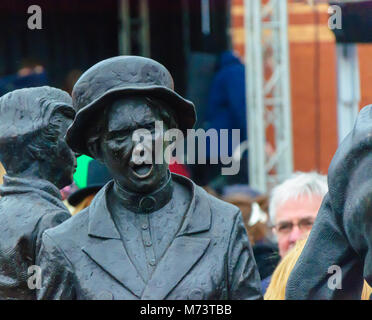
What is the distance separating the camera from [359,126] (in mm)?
2729

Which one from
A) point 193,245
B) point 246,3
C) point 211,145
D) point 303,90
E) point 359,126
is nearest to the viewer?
point 359,126

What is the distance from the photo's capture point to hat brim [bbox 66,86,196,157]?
314cm

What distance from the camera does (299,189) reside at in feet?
19.4

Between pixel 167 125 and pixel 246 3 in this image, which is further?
pixel 246 3

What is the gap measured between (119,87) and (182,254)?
486 mm

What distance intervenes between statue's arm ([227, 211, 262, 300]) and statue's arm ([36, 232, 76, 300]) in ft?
1.43

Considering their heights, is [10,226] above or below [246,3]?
below

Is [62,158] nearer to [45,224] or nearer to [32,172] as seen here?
[32,172]

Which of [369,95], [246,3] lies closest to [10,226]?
[369,95]

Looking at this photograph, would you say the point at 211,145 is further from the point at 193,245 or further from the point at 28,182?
the point at 193,245

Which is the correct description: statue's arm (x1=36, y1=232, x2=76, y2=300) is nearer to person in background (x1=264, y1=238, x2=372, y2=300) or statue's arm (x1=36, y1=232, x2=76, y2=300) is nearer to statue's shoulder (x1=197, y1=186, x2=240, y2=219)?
statue's shoulder (x1=197, y1=186, x2=240, y2=219)

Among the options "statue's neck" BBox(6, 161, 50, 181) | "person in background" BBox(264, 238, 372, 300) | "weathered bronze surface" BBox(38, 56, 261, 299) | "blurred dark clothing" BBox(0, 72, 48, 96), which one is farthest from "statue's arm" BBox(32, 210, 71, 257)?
"blurred dark clothing" BBox(0, 72, 48, 96)

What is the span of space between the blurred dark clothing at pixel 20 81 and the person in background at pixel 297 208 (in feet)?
16.1
